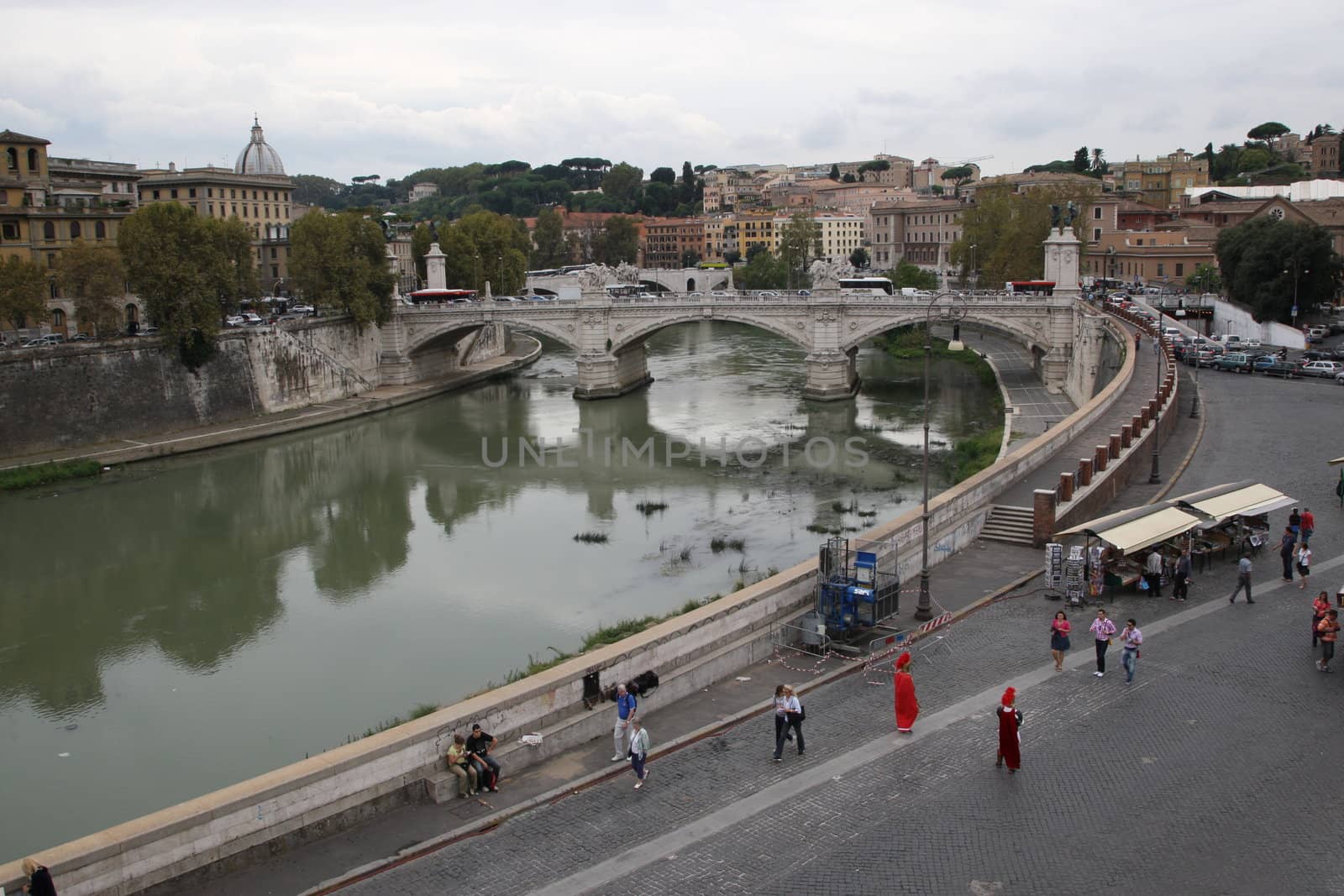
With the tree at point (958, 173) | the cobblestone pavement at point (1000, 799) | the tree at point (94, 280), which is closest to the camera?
the cobblestone pavement at point (1000, 799)

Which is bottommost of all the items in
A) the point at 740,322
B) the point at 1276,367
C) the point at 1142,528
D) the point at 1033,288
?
the point at 1142,528

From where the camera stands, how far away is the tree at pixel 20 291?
33625 mm

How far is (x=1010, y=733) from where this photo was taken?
1018 centimetres

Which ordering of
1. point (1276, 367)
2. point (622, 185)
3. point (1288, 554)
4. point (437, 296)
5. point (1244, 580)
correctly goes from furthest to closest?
point (622, 185), point (437, 296), point (1276, 367), point (1288, 554), point (1244, 580)

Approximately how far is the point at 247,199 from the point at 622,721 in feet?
198

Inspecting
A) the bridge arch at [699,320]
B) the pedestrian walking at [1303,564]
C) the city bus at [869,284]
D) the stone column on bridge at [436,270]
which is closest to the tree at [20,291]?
the bridge arch at [699,320]

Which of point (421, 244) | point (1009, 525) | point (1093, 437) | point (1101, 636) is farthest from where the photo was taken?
point (421, 244)

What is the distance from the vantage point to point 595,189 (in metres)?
168

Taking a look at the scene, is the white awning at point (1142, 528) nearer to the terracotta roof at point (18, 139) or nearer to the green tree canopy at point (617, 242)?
the terracotta roof at point (18, 139)

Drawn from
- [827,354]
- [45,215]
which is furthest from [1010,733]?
[45,215]

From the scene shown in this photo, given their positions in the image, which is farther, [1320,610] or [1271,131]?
[1271,131]

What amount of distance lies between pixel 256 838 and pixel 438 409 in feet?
116

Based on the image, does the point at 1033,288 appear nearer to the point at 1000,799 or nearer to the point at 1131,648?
the point at 1131,648

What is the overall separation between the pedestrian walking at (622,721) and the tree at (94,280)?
30449 millimetres
